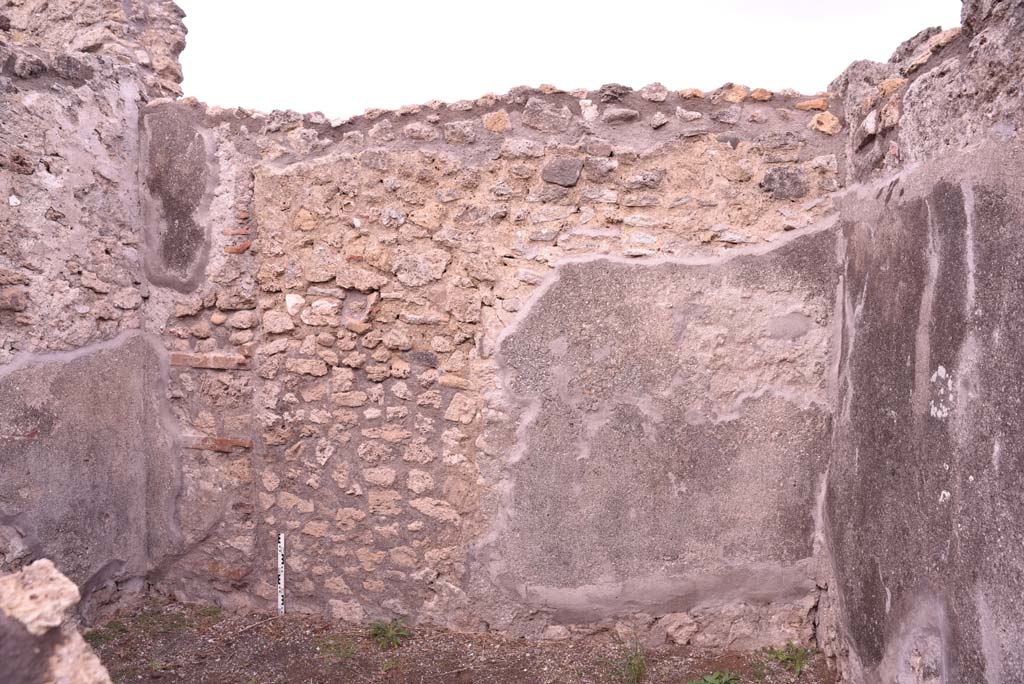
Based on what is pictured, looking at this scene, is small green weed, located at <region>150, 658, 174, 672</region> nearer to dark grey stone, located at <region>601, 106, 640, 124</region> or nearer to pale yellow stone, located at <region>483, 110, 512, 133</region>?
pale yellow stone, located at <region>483, 110, 512, 133</region>

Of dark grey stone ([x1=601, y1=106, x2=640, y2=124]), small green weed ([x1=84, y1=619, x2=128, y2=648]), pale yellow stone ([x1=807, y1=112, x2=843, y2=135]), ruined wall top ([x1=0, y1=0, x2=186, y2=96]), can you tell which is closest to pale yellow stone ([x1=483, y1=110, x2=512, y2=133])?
dark grey stone ([x1=601, y1=106, x2=640, y2=124])

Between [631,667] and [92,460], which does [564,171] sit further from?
[92,460]

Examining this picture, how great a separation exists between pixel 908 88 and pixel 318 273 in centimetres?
215

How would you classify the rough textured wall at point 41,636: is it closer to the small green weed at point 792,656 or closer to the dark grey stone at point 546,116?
the dark grey stone at point 546,116

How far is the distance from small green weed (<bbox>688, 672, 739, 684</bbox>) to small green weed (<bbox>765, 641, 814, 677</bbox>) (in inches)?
8.6

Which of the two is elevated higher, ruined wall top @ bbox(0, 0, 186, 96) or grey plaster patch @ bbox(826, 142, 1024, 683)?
ruined wall top @ bbox(0, 0, 186, 96)

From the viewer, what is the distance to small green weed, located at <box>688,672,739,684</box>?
2578 millimetres

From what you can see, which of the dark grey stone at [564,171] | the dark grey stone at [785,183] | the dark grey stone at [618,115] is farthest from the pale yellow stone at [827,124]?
the dark grey stone at [564,171]

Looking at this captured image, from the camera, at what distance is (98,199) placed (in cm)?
298

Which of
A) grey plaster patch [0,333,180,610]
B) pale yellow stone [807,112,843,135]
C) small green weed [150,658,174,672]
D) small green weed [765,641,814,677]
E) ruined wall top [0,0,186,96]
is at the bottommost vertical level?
small green weed [150,658,174,672]

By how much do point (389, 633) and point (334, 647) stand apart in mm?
216

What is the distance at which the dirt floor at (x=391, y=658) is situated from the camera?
2.66 metres

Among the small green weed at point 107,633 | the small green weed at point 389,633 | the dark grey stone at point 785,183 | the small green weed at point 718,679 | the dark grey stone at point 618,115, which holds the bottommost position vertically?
the small green weed at point 107,633

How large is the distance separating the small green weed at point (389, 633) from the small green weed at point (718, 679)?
3.65 feet
